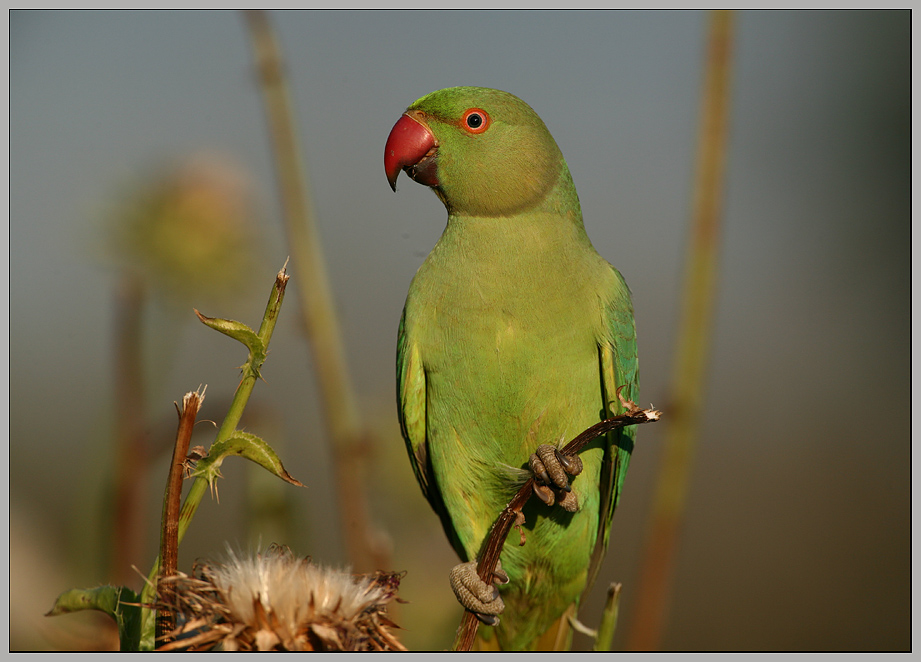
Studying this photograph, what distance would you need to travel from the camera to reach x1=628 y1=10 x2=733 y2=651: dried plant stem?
253 cm

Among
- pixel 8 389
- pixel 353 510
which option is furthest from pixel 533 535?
pixel 8 389

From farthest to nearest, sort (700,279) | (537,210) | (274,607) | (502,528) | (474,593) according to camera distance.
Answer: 1. (537,210)
2. (700,279)
3. (474,593)
4. (502,528)
5. (274,607)

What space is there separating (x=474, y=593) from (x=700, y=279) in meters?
1.50

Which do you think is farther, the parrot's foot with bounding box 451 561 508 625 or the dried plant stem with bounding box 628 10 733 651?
the dried plant stem with bounding box 628 10 733 651

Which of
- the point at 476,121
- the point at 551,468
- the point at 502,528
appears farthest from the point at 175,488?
the point at 476,121

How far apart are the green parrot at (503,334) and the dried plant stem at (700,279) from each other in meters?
0.20

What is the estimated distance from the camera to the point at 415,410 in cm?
275

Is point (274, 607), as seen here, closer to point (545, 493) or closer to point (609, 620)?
point (609, 620)

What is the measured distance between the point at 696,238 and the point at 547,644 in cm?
199

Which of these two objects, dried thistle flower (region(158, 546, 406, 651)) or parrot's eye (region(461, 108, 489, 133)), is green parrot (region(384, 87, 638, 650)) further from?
dried thistle flower (region(158, 546, 406, 651))

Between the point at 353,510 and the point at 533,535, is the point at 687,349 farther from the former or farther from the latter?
the point at 353,510

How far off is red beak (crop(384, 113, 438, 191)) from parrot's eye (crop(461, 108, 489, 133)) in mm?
149

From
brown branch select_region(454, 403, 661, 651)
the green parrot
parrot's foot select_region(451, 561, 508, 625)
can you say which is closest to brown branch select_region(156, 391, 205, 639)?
brown branch select_region(454, 403, 661, 651)

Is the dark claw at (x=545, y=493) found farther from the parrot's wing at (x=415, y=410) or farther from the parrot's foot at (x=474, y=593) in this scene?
the parrot's wing at (x=415, y=410)
